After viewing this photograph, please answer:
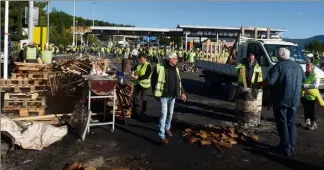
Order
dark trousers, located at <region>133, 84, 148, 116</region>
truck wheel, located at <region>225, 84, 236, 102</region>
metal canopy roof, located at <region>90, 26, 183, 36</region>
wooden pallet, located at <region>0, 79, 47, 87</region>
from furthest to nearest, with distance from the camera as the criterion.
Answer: metal canopy roof, located at <region>90, 26, 183, 36</region> < truck wheel, located at <region>225, 84, 236, 102</region> < wooden pallet, located at <region>0, 79, 47, 87</region> < dark trousers, located at <region>133, 84, 148, 116</region>

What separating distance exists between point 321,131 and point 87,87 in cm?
550

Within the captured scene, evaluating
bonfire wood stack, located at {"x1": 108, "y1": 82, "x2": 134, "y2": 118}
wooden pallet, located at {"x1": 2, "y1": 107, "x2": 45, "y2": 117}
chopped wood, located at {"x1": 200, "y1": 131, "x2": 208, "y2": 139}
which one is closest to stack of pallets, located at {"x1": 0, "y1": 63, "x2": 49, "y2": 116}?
wooden pallet, located at {"x1": 2, "y1": 107, "x2": 45, "y2": 117}

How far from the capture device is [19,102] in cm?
963

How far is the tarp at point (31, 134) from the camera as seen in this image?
7.03 meters

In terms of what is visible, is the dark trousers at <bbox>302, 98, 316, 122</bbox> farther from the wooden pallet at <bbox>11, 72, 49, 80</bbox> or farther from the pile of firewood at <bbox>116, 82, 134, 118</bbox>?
the wooden pallet at <bbox>11, 72, 49, 80</bbox>

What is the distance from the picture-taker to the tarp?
23.1 ft

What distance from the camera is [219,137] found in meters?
8.00

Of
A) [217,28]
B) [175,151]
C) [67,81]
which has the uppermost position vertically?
[217,28]

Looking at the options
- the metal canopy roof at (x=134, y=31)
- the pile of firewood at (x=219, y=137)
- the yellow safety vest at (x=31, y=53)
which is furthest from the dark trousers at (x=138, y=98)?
the metal canopy roof at (x=134, y=31)

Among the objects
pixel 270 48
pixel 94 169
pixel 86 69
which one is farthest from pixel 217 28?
pixel 94 169

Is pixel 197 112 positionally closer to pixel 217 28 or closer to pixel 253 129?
pixel 253 129

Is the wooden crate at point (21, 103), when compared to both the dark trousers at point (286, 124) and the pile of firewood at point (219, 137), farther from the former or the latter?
the dark trousers at point (286, 124)

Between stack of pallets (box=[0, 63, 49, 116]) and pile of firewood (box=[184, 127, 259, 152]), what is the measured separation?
12.2 ft

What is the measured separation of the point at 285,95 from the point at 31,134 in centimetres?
466
